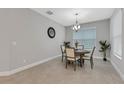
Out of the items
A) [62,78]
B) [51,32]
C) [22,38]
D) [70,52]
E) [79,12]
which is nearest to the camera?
[62,78]

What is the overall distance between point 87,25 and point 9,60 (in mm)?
5550

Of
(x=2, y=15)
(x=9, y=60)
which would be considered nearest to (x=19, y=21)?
(x=2, y=15)

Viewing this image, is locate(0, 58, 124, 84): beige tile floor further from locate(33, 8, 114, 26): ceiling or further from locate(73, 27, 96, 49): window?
locate(73, 27, 96, 49): window

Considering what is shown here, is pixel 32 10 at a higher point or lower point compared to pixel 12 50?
higher

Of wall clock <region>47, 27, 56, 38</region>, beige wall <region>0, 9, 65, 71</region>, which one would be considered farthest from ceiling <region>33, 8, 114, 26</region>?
wall clock <region>47, 27, 56, 38</region>

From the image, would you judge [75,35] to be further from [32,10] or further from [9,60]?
[9,60]

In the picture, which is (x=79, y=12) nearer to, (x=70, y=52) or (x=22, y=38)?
(x=70, y=52)

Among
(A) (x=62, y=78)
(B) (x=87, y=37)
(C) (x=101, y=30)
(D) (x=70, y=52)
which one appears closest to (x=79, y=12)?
(D) (x=70, y=52)

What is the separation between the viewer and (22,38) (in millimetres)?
3535

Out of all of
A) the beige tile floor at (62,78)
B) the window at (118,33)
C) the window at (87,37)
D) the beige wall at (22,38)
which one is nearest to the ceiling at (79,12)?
the beige wall at (22,38)

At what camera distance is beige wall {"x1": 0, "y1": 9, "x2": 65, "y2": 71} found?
3.01 metres

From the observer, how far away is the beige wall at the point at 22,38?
3012 mm
